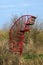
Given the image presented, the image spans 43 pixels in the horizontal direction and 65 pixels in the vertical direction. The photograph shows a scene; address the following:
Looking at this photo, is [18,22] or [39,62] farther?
[18,22]

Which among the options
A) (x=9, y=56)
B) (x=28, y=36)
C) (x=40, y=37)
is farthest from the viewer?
(x=40, y=37)

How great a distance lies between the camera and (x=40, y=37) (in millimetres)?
38094

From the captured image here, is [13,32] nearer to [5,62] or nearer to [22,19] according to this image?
[22,19]

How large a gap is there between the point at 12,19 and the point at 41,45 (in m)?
4.53

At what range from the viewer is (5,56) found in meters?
17.5

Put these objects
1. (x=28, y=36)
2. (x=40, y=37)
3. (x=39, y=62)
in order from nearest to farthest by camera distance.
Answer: (x=39, y=62) < (x=28, y=36) < (x=40, y=37)

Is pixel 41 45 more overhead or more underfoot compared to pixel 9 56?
more underfoot

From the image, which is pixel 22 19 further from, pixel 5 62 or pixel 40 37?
pixel 5 62

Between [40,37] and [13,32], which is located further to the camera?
[40,37]

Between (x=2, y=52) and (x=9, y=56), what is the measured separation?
459 mm

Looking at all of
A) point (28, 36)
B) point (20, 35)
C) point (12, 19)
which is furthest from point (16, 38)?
point (12, 19)

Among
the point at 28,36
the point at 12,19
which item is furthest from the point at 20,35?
the point at 12,19

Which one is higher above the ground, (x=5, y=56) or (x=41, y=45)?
(x=5, y=56)

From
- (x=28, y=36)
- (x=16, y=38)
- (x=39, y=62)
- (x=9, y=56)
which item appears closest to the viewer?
(x=9, y=56)
